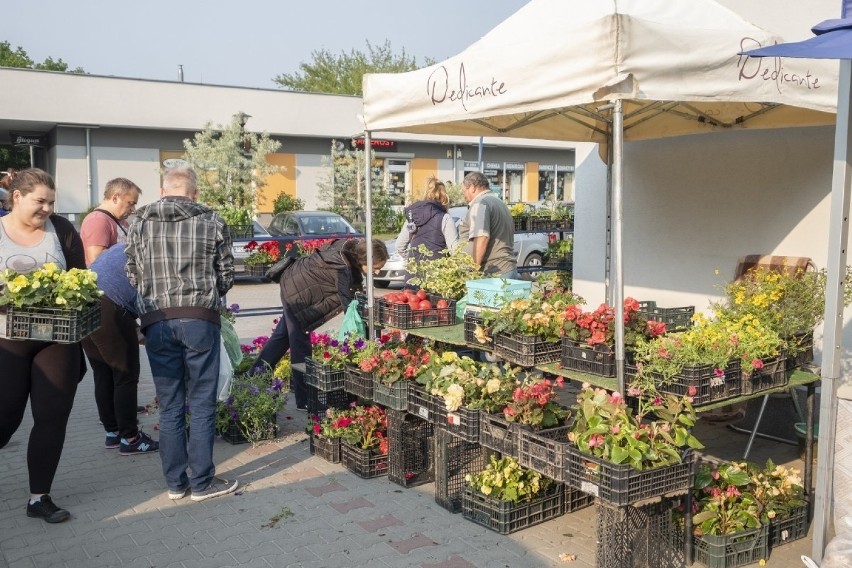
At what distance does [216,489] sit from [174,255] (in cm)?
152

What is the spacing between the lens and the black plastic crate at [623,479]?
349 cm

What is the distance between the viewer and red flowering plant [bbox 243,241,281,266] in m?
9.05

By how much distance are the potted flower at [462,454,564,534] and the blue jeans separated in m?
1.64

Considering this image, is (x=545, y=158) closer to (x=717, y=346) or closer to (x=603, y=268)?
(x=603, y=268)

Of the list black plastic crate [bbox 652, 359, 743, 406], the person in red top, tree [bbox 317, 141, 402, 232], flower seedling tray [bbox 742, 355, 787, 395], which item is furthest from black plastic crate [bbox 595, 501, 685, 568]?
tree [bbox 317, 141, 402, 232]

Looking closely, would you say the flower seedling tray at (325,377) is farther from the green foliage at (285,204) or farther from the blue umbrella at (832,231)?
the green foliage at (285,204)

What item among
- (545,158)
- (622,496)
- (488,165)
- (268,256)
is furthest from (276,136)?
(622,496)

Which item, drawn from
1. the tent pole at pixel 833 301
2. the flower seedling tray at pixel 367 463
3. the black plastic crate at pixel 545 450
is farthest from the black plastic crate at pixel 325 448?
the tent pole at pixel 833 301

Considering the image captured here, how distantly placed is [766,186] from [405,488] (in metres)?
3.75

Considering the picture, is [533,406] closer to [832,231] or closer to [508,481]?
[508,481]

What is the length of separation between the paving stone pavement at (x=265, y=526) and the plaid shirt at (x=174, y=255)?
1.19 meters

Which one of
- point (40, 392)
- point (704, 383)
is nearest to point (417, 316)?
point (704, 383)

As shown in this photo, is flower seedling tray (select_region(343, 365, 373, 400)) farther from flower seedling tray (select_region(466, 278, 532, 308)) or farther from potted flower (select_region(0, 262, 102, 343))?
potted flower (select_region(0, 262, 102, 343))

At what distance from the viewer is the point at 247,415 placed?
596 cm
